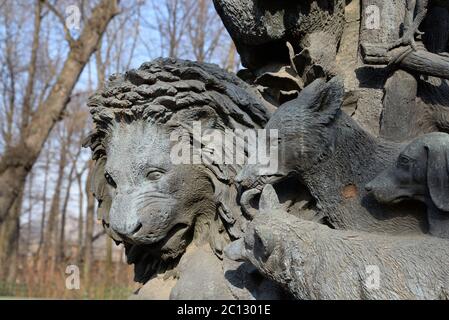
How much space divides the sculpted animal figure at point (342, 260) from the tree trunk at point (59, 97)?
9718 mm

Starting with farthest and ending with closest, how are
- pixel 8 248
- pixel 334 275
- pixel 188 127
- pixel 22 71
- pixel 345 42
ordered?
pixel 22 71, pixel 8 248, pixel 345 42, pixel 188 127, pixel 334 275

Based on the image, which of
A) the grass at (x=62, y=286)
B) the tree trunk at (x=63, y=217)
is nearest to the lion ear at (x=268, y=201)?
the grass at (x=62, y=286)

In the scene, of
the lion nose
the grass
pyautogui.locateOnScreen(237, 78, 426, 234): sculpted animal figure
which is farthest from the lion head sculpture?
the grass

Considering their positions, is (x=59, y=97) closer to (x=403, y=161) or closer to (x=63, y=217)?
(x=403, y=161)

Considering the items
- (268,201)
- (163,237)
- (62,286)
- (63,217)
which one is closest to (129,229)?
(163,237)

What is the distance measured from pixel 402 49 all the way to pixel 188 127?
0.83 metres

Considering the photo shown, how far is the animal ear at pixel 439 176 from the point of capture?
1.66 metres

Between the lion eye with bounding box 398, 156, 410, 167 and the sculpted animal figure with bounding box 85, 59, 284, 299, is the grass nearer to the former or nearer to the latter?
the sculpted animal figure with bounding box 85, 59, 284, 299

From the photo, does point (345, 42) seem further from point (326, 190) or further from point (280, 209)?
point (280, 209)

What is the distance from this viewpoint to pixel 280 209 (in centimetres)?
175

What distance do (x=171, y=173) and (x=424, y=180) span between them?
862mm

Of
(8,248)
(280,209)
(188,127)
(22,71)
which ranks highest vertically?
(22,71)

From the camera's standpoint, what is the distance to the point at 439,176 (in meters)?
1.67

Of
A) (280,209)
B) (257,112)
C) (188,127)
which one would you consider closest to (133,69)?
(188,127)
